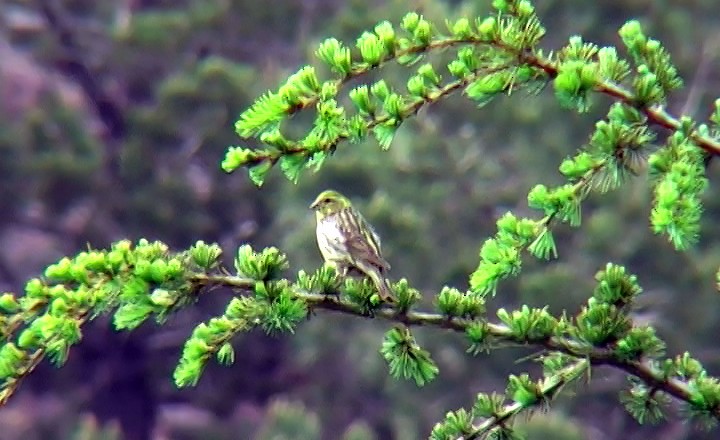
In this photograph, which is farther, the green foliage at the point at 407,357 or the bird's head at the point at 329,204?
the bird's head at the point at 329,204

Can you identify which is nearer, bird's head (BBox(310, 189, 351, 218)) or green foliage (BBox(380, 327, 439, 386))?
green foliage (BBox(380, 327, 439, 386))

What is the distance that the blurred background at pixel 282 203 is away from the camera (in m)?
14.5

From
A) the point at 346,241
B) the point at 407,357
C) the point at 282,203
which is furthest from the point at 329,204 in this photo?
the point at 282,203

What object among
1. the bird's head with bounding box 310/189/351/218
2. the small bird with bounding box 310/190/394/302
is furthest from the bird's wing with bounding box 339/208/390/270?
the bird's head with bounding box 310/189/351/218

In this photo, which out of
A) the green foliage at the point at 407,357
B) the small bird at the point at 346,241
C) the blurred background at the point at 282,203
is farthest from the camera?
the blurred background at the point at 282,203

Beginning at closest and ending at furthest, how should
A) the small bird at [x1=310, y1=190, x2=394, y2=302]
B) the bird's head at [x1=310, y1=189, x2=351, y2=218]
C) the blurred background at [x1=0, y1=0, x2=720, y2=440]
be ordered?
the small bird at [x1=310, y1=190, x2=394, y2=302], the bird's head at [x1=310, y1=189, x2=351, y2=218], the blurred background at [x1=0, y1=0, x2=720, y2=440]

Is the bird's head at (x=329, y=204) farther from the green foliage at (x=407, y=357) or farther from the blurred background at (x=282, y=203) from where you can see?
the blurred background at (x=282, y=203)

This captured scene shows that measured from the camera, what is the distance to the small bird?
184 inches

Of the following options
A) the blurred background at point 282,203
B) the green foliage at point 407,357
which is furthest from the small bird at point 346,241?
the blurred background at point 282,203

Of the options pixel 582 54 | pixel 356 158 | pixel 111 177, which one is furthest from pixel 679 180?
pixel 111 177

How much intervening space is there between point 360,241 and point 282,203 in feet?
35.5

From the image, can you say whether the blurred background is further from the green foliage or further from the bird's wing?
the green foliage

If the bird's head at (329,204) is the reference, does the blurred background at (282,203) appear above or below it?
above

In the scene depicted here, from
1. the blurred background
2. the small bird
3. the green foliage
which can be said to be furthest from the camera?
the blurred background
